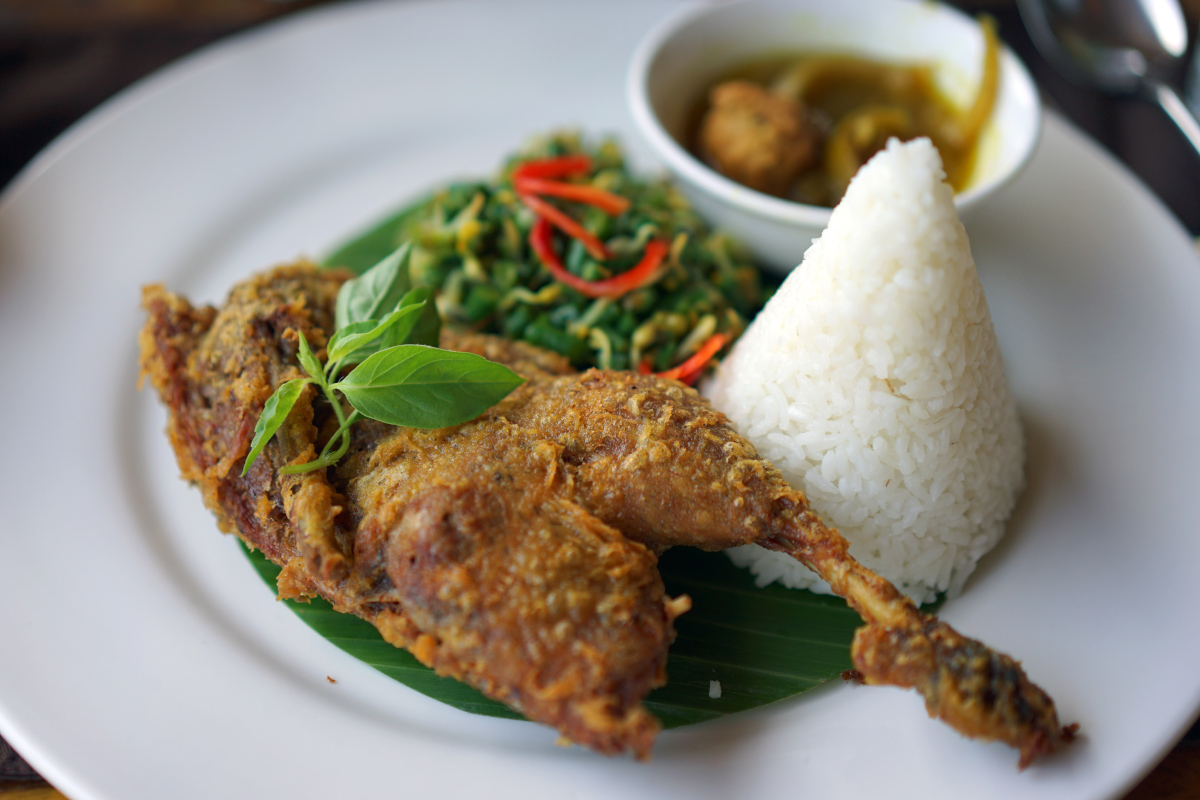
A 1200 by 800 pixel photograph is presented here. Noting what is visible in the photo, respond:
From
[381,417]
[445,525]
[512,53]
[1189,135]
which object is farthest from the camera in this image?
[512,53]

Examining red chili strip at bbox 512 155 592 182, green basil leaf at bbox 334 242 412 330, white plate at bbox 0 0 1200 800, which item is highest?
green basil leaf at bbox 334 242 412 330

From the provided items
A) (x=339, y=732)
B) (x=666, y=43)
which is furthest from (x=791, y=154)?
(x=339, y=732)

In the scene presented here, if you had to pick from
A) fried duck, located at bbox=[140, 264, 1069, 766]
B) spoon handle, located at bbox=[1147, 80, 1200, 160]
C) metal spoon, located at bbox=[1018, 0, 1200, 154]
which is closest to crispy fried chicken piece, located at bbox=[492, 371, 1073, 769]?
fried duck, located at bbox=[140, 264, 1069, 766]

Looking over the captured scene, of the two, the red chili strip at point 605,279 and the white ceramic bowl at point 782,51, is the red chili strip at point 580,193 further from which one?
the white ceramic bowl at point 782,51

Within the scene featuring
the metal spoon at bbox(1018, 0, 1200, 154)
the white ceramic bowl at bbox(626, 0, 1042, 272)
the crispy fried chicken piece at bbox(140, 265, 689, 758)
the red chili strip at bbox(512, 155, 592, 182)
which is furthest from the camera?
the metal spoon at bbox(1018, 0, 1200, 154)

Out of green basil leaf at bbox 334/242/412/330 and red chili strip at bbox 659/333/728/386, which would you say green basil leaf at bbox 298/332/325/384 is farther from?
red chili strip at bbox 659/333/728/386

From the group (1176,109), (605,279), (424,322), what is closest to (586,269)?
(605,279)

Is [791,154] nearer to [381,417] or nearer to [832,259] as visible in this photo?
[832,259]
